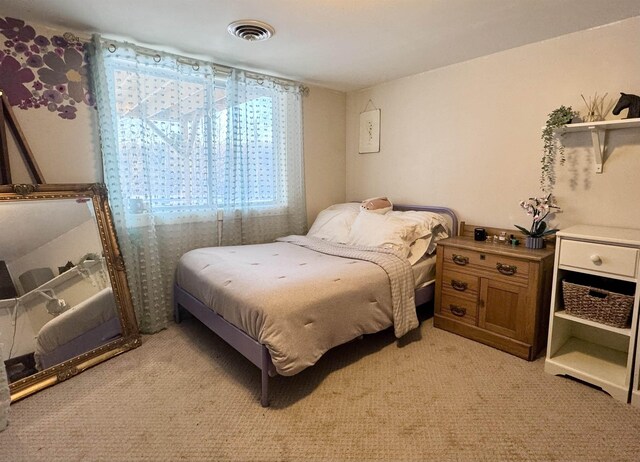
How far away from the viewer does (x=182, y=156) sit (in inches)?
114

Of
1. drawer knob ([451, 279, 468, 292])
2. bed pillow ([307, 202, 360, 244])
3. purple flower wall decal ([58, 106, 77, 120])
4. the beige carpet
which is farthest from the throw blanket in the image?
purple flower wall decal ([58, 106, 77, 120])

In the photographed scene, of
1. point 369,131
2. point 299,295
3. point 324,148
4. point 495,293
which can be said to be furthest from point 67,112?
point 495,293

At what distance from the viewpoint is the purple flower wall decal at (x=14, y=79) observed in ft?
7.03

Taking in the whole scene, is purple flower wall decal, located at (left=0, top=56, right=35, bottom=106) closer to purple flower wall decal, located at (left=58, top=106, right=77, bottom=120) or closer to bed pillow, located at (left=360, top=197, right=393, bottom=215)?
purple flower wall decal, located at (left=58, top=106, right=77, bottom=120)

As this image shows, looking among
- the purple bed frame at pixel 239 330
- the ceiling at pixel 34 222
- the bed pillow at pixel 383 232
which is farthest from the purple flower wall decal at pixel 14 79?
the bed pillow at pixel 383 232

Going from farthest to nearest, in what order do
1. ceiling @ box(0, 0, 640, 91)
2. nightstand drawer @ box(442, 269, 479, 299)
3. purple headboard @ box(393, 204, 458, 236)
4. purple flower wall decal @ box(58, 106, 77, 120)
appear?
purple headboard @ box(393, 204, 458, 236)
nightstand drawer @ box(442, 269, 479, 299)
purple flower wall decal @ box(58, 106, 77, 120)
ceiling @ box(0, 0, 640, 91)

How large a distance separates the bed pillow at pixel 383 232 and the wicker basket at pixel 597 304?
1051 mm

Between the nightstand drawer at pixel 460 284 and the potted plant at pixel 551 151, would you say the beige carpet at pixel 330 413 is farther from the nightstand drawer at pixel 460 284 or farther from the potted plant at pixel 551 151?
the potted plant at pixel 551 151

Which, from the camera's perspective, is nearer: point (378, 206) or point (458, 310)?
point (458, 310)

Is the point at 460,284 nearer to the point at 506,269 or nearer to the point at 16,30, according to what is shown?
the point at 506,269

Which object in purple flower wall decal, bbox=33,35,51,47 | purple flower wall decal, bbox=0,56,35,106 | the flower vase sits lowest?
the flower vase

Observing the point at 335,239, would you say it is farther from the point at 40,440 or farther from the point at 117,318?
the point at 40,440

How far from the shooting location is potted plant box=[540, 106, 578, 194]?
7.79ft

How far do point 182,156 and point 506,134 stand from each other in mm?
2629
